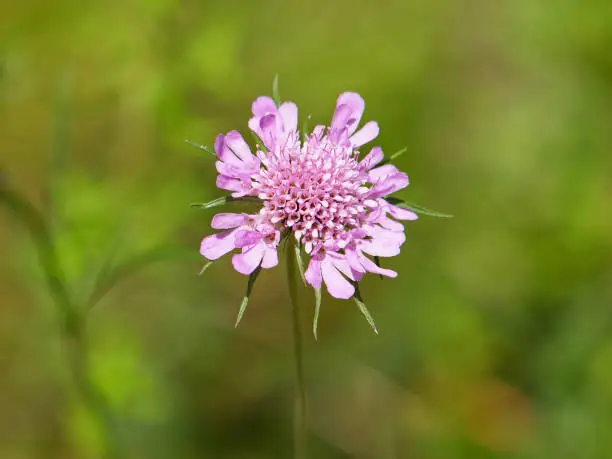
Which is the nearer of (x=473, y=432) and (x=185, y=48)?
(x=185, y=48)

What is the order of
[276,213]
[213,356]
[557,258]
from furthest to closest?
1. [557,258]
2. [213,356]
3. [276,213]

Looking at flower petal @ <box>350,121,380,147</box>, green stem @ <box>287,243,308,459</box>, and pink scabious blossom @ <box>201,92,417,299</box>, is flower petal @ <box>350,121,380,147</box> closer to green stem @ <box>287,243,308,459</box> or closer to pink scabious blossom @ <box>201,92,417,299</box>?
pink scabious blossom @ <box>201,92,417,299</box>

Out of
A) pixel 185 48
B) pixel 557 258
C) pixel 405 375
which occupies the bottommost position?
pixel 405 375

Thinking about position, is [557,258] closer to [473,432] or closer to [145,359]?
[473,432]

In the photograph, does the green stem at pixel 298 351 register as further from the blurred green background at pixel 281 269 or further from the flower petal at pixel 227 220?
the blurred green background at pixel 281 269

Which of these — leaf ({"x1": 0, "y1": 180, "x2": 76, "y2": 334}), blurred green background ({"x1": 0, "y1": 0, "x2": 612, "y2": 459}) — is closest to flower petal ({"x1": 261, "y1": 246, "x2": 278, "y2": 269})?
leaf ({"x1": 0, "y1": 180, "x2": 76, "y2": 334})

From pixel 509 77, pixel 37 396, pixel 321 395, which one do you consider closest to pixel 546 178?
pixel 509 77

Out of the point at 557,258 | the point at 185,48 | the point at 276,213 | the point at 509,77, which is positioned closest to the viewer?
the point at 276,213

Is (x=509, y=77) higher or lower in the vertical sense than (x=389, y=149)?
higher

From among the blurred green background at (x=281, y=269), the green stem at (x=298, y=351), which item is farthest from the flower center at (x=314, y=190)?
the blurred green background at (x=281, y=269)
